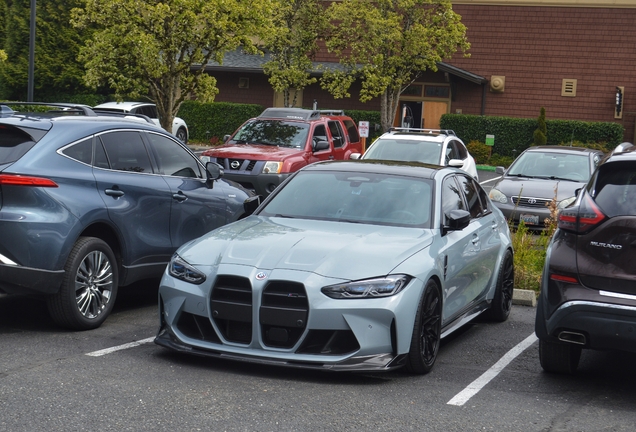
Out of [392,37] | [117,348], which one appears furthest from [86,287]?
[392,37]

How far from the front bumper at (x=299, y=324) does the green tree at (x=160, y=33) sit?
657 inches

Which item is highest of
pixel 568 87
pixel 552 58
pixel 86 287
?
pixel 552 58

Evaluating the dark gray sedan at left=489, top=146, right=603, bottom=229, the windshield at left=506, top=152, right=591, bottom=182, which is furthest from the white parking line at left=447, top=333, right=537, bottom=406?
the windshield at left=506, top=152, right=591, bottom=182

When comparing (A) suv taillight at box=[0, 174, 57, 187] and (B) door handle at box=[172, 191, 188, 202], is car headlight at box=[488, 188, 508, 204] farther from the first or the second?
(A) suv taillight at box=[0, 174, 57, 187]

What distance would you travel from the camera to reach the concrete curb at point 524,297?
10062 mm

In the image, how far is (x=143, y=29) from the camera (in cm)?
2277

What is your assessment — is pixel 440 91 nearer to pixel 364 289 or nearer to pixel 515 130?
pixel 515 130

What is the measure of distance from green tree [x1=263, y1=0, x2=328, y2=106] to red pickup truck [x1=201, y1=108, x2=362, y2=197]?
13509 millimetres

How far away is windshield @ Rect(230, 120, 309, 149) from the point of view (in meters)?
18.5

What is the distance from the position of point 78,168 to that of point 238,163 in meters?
9.51

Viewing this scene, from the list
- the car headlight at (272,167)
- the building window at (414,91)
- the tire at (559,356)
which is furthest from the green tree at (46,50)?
the tire at (559,356)

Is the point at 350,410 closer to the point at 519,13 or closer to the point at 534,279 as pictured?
the point at 534,279

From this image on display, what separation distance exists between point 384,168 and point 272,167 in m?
9.20

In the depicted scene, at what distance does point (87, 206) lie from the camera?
770 cm
